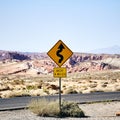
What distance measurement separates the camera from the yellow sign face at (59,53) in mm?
17203

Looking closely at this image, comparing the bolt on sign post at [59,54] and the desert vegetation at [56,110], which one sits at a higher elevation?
the bolt on sign post at [59,54]

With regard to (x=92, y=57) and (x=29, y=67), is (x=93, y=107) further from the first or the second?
(x=92, y=57)

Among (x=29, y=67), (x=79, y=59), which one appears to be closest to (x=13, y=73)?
(x=29, y=67)

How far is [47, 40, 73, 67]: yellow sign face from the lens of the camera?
17.2 metres

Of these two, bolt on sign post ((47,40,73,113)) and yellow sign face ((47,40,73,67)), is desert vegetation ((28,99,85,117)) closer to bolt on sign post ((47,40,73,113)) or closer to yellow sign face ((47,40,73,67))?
bolt on sign post ((47,40,73,113))

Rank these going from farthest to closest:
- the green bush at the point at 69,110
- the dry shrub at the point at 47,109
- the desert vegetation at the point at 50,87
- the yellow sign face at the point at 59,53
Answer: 1. the desert vegetation at the point at 50,87
2. the green bush at the point at 69,110
3. the dry shrub at the point at 47,109
4. the yellow sign face at the point at 59,53

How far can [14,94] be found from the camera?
34250 millimetres

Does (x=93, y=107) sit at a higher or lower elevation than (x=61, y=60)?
lower

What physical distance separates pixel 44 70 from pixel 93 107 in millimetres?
114050

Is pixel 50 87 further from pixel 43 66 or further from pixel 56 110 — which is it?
pixel 43 66

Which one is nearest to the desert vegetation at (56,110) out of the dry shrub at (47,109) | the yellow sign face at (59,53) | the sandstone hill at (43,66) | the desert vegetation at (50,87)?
the dry shrub at (47,109)

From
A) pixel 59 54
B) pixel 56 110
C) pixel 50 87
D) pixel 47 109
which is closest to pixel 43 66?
pixel 50 87

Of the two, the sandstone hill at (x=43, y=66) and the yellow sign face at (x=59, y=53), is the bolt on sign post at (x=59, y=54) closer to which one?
the yellow sign face at (x=59, y=53)

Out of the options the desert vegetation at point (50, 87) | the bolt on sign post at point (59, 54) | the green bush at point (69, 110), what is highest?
the bolt on sign post at point (59, 54)
